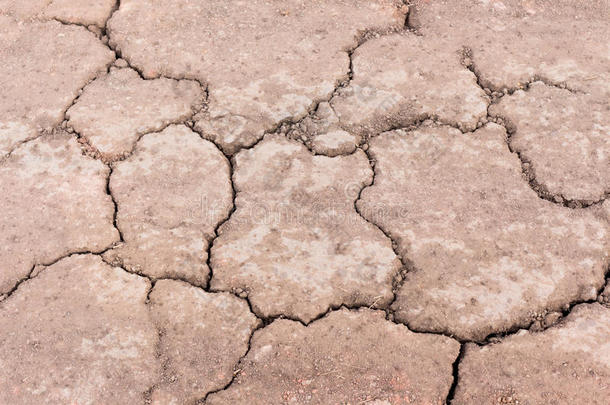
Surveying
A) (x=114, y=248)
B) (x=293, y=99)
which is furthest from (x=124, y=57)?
(x=114, y=248)

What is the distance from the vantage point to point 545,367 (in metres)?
2.32

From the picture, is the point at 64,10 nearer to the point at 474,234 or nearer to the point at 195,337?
the point at 195,337

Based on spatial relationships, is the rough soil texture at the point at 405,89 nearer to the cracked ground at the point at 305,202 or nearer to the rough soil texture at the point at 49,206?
the cracked ground at the point at 305,202

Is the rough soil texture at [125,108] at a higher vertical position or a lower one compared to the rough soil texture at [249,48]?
lower

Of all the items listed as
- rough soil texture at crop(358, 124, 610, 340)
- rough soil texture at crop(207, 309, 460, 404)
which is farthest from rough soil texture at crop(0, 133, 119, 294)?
rough soil texture at crop(358, 124, 610, 340)

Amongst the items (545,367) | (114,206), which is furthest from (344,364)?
(114,206)

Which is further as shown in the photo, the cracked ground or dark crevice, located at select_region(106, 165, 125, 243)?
dark crevice, located at select_region(106, 165, 125, 243)

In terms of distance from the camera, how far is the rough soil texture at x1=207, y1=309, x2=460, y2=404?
89.5 inches

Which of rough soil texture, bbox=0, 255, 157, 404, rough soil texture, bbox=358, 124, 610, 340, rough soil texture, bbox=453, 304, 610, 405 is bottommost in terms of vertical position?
rough soil texture, bbox=0, 255, 157, 404

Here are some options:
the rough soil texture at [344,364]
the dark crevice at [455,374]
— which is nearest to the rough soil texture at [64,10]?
the rough soil texture at [344,364]

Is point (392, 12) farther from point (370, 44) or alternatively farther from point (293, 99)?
point (293, 99)

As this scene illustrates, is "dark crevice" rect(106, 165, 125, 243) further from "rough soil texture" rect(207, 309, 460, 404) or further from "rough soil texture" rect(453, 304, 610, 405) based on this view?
"rough soil texture" rect(453, 304, 610, 405)

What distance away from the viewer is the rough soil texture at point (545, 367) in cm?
226

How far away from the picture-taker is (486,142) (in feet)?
10.1
